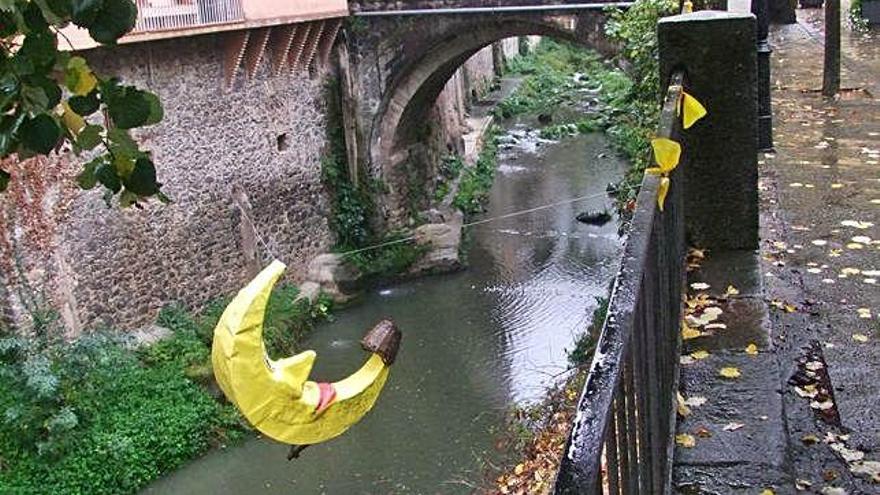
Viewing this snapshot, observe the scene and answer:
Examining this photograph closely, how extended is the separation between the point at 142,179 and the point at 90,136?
96 millimetres

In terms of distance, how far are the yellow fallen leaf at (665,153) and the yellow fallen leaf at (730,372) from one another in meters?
0.61

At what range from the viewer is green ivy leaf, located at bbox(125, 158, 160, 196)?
1.44 m

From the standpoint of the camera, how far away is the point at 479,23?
1276 cm

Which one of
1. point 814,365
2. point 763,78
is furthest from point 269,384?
point 763,78

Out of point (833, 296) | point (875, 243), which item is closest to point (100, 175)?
point (833, 296)

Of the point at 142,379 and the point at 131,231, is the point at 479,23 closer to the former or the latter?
the point at 131,231

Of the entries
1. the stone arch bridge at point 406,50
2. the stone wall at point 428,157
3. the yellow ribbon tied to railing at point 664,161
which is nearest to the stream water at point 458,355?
the stone wall at point 428,157

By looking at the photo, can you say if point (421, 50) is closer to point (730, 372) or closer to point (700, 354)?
point (700, 354)

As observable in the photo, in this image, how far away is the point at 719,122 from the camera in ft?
10.9

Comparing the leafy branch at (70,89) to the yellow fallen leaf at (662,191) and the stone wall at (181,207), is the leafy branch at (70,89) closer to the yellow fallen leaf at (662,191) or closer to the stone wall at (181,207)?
the yellow fallen leaf at (662,191)

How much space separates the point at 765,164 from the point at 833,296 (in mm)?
1814

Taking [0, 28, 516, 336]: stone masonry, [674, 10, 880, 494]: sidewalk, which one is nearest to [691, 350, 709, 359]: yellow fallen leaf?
[674, 10, 880, 494]: sidewalk

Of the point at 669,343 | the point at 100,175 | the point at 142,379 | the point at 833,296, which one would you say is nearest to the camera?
the point at 100,175

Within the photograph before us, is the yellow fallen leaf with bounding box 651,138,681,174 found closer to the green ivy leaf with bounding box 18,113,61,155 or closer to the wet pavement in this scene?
the wet pavement
